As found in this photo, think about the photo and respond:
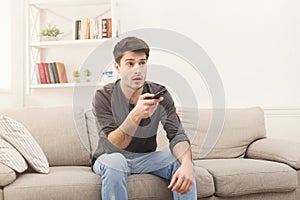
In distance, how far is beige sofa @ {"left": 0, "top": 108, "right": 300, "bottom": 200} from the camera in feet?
6.79

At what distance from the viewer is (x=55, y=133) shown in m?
2.65

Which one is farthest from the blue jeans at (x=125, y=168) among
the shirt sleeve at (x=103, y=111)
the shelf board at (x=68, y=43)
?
the shelf board at (x=68, y=43)

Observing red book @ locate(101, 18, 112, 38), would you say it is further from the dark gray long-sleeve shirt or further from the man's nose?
the man's nose

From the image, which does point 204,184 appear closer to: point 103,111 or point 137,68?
point 103,111

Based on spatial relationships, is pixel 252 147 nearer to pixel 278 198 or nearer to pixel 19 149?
pixel 278 198

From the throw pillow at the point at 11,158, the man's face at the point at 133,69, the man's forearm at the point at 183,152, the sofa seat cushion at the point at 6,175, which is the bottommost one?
the sofa seat cushion at the point at 6,175

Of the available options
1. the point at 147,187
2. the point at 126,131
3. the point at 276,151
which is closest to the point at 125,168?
the point at 147,187

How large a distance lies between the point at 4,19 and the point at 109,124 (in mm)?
2113

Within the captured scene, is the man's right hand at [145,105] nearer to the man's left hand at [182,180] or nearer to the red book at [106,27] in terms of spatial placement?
the man's left hand at [182,180]

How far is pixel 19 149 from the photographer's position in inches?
89.3

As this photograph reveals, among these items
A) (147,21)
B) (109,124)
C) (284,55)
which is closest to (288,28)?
(284,55)

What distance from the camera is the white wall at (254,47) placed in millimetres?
3447

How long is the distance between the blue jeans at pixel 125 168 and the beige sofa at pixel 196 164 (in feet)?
0.23

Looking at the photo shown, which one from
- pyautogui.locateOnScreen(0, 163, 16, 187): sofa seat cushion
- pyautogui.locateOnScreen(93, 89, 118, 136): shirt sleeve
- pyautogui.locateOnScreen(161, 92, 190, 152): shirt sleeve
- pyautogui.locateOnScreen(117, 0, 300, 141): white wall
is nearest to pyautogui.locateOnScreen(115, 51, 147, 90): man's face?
pyautogui.locateOnScreen(161, 92, 190, 152): shirt sleeve
